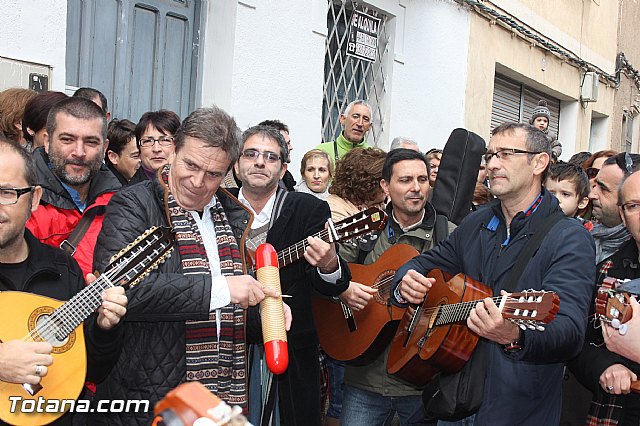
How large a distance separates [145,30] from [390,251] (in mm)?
3805

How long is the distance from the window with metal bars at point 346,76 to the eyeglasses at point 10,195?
6393 mm

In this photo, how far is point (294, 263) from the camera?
4074 mm

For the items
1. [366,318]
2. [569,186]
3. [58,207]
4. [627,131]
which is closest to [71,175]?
[58,207]

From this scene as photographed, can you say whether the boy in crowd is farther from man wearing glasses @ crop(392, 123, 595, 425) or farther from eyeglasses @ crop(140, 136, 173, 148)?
eyeglasses @ crop(140, 136, 173, 148)

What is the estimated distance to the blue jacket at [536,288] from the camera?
9.90 ft

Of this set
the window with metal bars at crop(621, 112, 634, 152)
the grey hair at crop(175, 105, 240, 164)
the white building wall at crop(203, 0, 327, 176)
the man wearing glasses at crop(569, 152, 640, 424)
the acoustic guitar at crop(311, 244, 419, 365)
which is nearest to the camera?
the grey hair at crop(175, 105, 240, 164)

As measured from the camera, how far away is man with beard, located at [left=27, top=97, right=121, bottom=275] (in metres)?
3.50

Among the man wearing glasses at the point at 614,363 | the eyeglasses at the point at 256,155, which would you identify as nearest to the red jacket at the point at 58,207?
the eyeglasses at the point at 256,155

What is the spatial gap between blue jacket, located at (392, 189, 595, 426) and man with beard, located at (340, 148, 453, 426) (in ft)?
2.67

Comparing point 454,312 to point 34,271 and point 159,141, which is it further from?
point 159,141

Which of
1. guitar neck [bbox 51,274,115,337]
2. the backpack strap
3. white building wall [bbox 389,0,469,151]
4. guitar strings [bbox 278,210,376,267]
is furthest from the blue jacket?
white building wall [bbox 389,0,469,151]

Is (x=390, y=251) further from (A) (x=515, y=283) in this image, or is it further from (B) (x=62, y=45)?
(B) (x=62, y=45)

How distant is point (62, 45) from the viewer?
5.83 metres

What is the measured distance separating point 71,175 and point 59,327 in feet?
3.75
